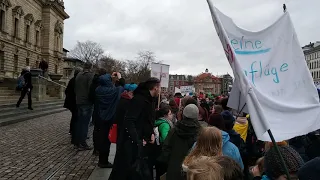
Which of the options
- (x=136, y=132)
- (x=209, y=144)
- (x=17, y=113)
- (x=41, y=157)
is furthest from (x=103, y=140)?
(x=17, y=113)

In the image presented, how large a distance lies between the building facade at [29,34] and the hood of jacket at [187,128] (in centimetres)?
3715

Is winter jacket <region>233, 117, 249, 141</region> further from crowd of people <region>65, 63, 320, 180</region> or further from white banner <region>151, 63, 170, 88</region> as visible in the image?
white banner <region>151, 63, 170, 88</region>

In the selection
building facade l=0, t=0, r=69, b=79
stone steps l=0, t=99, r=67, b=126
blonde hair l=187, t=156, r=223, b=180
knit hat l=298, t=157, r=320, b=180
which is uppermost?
building facade l=0, t=0, r=69, b=79

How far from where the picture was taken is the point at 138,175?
4910 mm

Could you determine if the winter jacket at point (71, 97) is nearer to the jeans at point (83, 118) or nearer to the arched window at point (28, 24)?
the jeans at point (83, 118)

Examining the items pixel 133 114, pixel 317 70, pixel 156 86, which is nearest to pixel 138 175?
pixel 133 114

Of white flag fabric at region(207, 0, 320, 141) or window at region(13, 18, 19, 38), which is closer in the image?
white flag fabric at region(207, 0, 320, 141)

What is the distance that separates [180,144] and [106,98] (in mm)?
3057

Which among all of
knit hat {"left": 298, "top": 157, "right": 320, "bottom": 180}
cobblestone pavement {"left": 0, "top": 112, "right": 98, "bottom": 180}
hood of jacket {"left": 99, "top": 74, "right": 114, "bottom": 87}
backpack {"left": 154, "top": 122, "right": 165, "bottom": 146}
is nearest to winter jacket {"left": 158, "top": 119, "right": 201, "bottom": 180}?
backpack {"left": 154, "top": 122, "right": 165, "bottom": 146}

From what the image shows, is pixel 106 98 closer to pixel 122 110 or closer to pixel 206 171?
pixel 122 110

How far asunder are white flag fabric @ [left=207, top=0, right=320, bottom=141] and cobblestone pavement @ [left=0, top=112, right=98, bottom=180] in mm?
4167

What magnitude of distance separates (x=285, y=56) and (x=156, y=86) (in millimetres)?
2176

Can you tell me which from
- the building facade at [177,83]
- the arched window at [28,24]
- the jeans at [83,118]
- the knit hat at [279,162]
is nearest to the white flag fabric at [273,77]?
the knit hat at [279,162]

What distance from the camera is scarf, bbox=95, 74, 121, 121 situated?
6.91 meters
